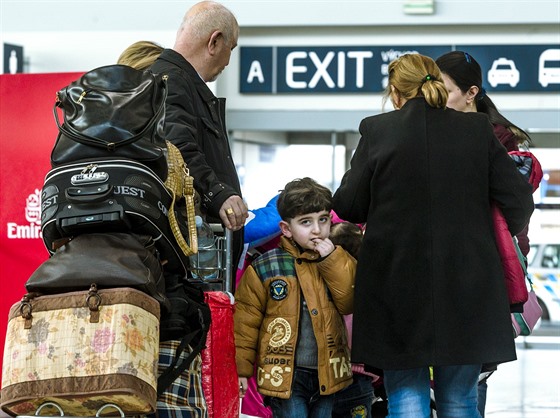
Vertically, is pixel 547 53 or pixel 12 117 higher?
pixel 547 53

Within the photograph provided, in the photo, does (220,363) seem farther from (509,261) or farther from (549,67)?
(549,67)

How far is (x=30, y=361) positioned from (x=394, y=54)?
10.0 m

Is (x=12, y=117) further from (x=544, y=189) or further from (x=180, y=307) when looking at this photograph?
(x=544, y=189)

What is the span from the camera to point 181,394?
3.32 m

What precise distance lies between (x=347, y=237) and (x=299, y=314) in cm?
52

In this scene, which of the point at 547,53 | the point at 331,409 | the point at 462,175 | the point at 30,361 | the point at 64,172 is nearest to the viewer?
the point at 30,361

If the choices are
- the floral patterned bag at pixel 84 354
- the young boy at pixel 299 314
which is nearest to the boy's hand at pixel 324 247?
the young boy at pixel 299 314

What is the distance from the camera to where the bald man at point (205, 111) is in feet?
12.8

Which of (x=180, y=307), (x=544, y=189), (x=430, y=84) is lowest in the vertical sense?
(x=180, y=307)

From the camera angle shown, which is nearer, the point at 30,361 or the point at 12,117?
the point at 30,361

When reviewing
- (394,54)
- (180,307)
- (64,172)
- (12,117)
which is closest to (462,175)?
(180,307)

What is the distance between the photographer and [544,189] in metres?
12.9

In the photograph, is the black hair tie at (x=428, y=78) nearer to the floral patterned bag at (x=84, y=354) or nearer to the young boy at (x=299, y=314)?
the young boy at (x=299, y=314)

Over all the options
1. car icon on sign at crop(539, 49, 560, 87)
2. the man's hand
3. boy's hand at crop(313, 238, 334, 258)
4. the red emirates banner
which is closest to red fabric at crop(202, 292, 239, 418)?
the man's hand
